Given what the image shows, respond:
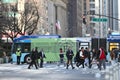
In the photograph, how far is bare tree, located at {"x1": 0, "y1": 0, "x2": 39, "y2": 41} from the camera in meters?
67.5

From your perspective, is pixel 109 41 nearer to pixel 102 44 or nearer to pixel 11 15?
pixel 102 44

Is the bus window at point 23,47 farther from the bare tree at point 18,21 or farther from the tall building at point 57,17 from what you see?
the tall building at point 57,17

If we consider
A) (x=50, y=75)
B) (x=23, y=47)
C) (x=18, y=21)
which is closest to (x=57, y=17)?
(x=18, y=21)

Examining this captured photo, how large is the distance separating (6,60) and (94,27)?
442 ft

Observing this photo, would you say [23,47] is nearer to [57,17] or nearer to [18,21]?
[18,21]

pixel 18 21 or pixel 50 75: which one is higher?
pixel 18 21

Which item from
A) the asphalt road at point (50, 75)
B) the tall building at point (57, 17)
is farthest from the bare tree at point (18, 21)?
the asphalt road at point (50, 75)

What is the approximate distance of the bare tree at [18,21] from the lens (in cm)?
6752

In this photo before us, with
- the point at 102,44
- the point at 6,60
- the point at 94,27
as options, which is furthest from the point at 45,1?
the point at 94,27

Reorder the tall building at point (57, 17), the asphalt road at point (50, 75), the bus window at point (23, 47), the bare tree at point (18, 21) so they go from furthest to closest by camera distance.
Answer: the tall building at point (57, 17) < the bare tree at point (18, 21) < the bus window at point (23, 47) < the asphalt road at point (50, 75)

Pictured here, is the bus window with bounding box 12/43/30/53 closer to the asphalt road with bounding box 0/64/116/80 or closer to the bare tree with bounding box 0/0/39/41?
the asphalt road with bounding box 0/64/116/80

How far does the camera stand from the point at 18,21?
240 ft

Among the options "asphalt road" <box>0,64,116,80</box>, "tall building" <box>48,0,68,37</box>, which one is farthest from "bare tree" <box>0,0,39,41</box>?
"asphalt road" <box>0,64,116,80</box>

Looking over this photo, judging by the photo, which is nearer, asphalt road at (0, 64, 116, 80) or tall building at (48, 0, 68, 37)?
asphalt road at (0, 64, 116, 80)
